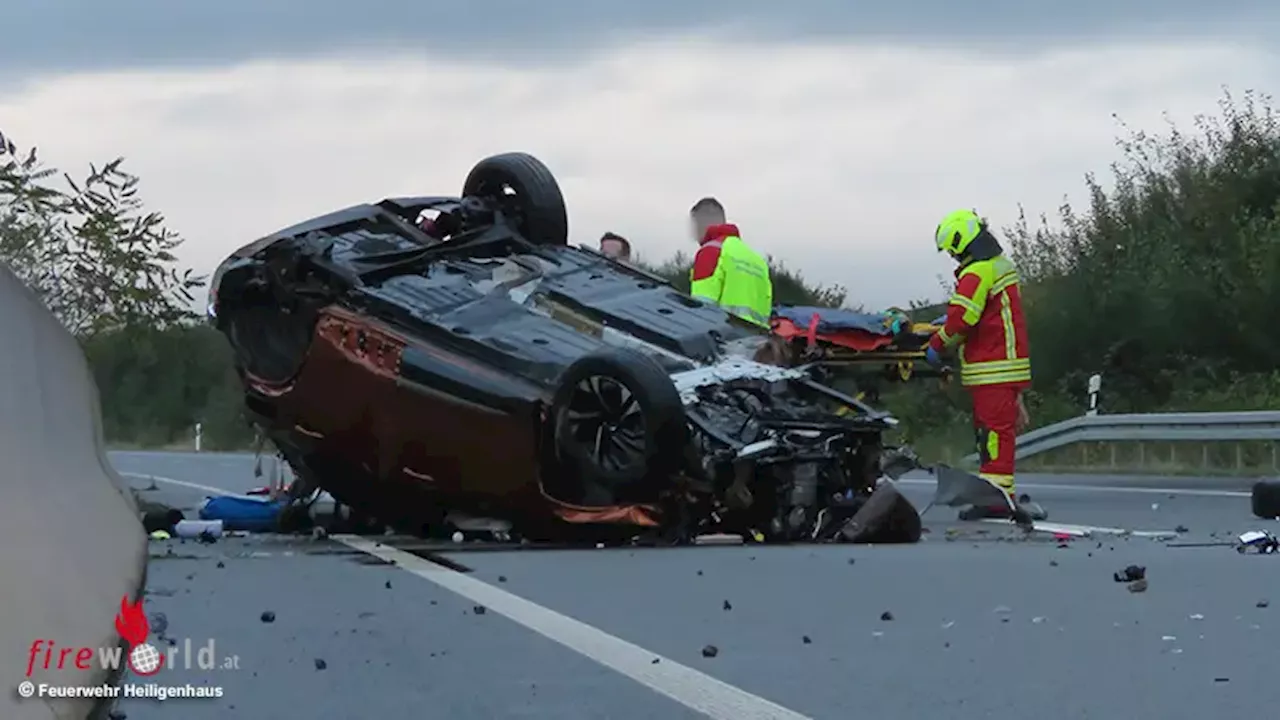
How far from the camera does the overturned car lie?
10203 millimetres

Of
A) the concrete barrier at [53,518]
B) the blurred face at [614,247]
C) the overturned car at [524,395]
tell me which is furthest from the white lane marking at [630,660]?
the blurred face at [614,247]

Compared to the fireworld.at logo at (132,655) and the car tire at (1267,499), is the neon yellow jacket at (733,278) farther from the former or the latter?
the fireworld.at logo at (132,655)

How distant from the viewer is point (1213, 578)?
7.89 m

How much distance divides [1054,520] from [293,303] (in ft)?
14.1

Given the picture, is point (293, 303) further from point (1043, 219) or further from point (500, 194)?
point (1043, 219)

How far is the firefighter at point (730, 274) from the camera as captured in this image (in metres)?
13.8

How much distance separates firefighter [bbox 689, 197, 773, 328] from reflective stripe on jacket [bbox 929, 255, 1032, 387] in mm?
1267

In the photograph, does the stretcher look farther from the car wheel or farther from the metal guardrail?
the metal guardrail

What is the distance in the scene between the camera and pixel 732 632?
6543mm

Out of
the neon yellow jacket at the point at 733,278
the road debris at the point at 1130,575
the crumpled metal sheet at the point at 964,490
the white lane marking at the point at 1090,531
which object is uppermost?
the neon yellow jacket at the point at 733,278

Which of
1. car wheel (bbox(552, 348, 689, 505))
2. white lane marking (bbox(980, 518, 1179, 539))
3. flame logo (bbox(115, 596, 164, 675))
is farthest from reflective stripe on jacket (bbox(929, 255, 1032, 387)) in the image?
flame logo (bbox(115, 596, 164, 675))

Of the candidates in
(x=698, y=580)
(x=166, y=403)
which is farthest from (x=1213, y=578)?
(x=166, y=403)

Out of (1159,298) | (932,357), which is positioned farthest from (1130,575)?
(1159,298)

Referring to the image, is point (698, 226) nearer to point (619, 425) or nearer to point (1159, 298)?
point (619, 425)
